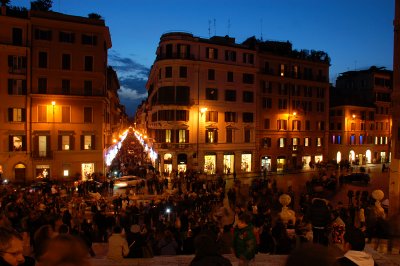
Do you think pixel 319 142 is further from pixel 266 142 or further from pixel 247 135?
pixel 247 135

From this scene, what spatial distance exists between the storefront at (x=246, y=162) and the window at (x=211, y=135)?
4.87 m

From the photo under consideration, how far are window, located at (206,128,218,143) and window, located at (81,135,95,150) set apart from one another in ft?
43.2

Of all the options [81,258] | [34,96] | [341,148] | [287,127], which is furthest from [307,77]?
[81,258]

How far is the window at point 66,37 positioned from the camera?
37.9 meters

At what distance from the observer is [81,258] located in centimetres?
348

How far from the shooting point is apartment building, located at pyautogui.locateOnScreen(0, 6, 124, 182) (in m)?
36.1

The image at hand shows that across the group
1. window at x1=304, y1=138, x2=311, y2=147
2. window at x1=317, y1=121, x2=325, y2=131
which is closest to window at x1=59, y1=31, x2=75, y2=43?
window at x1=304, y1=138, x2=311, y2=147

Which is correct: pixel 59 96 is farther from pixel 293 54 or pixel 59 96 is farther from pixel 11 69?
pixel 293 54

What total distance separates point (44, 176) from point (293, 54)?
37.1 metres

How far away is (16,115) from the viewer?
36.3m

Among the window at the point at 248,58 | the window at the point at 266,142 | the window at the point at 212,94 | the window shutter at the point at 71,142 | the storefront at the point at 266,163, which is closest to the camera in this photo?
the window shutter at the point at 71,142

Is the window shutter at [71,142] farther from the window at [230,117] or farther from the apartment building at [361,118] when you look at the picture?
the apartment building at [361,118]

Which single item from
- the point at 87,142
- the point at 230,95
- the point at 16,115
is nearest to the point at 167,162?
the point at 87,142

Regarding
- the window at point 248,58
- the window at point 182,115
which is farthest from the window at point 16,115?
the window at point 248,58
